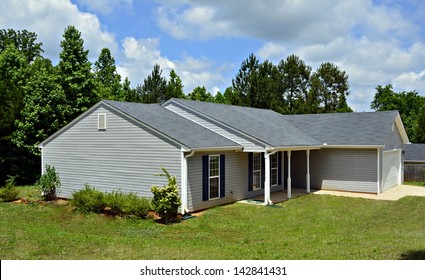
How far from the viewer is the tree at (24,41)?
47.3 metres

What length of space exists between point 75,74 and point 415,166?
24.5 m

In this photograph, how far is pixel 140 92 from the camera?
40.8 metres

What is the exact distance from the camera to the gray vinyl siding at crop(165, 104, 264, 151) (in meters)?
17.0

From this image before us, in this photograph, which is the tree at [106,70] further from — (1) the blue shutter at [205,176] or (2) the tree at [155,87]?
(1) the blue shutter at [205,176]

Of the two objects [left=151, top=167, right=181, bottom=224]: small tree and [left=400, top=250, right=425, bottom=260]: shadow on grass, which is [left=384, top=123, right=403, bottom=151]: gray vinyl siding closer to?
[left=151, top=167, right=181, bottom=224]: small tree

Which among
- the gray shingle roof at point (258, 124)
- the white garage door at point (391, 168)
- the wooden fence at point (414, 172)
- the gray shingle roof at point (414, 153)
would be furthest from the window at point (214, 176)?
the gray shingle roof at point (414, 153)

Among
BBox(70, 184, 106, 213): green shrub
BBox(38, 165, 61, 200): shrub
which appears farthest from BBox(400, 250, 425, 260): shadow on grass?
BBox(38, 165, 61, 200): shrub

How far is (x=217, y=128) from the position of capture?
1828 cm

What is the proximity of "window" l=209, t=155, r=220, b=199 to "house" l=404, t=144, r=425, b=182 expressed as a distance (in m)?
16.8

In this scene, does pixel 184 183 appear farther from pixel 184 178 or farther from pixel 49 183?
pixel 49 183
